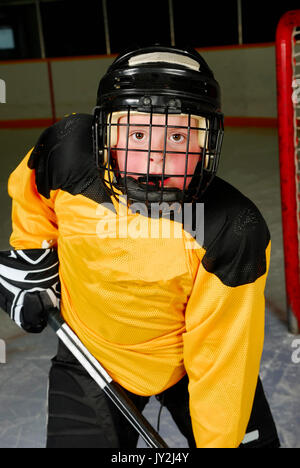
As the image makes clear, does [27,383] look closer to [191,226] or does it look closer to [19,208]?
[19,208]

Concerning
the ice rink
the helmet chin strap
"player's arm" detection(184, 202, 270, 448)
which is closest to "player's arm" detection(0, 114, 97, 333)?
the helmet chin strap

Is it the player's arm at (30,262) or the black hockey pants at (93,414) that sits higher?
the player's arm at (30,262)

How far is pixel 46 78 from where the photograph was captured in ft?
31.0

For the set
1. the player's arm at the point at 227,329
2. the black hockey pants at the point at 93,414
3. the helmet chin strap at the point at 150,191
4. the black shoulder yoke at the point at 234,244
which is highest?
the helmet chin strap at the point at 150,191

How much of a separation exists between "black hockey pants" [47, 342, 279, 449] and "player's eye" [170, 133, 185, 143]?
65 cm

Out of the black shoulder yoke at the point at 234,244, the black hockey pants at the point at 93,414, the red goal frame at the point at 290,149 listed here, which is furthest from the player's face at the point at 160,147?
the red goal frame at the point at 290,149

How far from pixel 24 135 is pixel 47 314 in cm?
744

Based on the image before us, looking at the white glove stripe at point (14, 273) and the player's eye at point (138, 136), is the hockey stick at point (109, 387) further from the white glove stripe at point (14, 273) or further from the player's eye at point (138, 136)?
the player's eye at point (138, 136)

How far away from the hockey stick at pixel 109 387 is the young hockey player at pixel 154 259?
0.04 m

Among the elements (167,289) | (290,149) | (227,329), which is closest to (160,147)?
(167,289)

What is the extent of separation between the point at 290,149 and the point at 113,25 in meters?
12.3

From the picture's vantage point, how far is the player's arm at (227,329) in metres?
1.24
